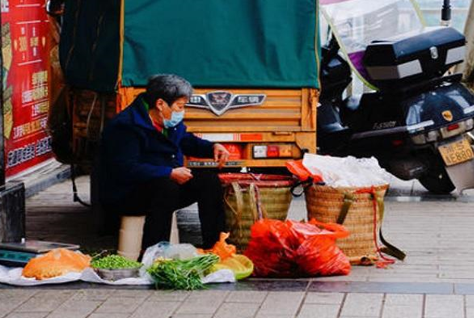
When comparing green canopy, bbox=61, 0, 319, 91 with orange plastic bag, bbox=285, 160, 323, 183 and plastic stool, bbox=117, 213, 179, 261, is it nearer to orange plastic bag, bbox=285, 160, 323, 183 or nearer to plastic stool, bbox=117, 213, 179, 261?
orange plastic bag, bbox=285, 160, 323, 183

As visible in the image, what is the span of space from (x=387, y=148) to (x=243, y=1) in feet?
9.23

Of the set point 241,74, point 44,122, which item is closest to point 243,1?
point 241,74

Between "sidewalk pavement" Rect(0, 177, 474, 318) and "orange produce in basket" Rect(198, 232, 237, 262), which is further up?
"orange produce in basket" Rect(198, 232, 237, 262)

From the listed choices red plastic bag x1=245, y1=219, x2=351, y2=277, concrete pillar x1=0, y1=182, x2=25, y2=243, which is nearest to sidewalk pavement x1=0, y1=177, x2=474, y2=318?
red plastic bag x1=245, y1=219, x2=351, y2=277

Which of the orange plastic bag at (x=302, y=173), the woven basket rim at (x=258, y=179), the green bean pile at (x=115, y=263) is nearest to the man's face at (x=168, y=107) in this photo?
the woven basket rim at (x=258, y=179)

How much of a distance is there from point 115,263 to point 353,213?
5.19 feet

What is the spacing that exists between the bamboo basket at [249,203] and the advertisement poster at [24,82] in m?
3.80

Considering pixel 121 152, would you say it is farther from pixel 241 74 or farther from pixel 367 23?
pixel 367 23

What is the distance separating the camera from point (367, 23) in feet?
39.6

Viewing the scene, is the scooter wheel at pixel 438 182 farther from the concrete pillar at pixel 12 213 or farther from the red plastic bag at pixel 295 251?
the concrete pillar at pixel 12 213

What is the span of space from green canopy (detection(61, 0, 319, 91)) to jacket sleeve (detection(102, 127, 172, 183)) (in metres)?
1.02

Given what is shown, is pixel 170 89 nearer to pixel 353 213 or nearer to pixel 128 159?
pixel 128 159

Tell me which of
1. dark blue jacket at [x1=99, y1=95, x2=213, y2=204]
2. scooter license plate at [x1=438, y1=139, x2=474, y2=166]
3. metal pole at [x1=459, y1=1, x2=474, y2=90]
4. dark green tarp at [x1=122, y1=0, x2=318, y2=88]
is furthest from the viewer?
metal pole at [x1=459, y1=1, x2=474, y2=90]

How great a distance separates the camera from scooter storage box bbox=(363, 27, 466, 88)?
37.9ft
